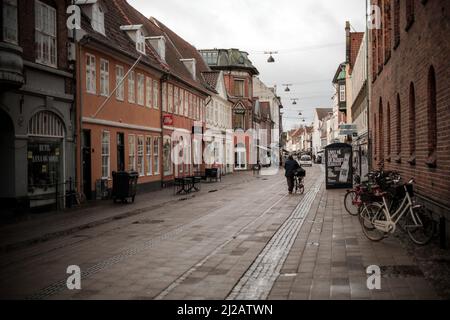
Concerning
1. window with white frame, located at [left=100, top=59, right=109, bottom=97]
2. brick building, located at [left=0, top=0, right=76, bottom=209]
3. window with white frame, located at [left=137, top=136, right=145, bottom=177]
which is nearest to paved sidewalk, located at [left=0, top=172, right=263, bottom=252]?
brick building, located at [left=0, top=0, right=76, bottom=209]

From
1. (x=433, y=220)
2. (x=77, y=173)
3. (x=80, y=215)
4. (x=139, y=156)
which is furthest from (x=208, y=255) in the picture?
(x=139, y=156)

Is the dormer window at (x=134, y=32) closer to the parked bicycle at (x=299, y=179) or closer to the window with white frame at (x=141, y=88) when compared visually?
the window with white frame at (x=141, y=88)

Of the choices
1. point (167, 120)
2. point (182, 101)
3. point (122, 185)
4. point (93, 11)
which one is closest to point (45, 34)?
point (93, 11)

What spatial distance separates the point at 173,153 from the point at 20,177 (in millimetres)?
18678

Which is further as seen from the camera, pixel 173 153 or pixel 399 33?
pixel 173 153

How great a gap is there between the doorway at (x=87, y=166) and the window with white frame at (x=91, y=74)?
5.62 ft

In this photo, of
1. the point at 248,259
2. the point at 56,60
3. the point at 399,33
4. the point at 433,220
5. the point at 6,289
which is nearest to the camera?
the point at 6,289

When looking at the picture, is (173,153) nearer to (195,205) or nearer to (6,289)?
(195,205)

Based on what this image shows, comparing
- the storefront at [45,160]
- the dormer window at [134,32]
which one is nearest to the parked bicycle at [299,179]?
the dormer window at [134,32]

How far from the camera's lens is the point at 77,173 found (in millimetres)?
20094

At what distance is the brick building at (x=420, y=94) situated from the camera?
10.2 meters

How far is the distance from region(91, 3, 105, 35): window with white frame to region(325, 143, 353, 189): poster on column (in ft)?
40.6

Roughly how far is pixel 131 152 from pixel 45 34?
9.44m

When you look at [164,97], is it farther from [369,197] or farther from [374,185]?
[369,197]
